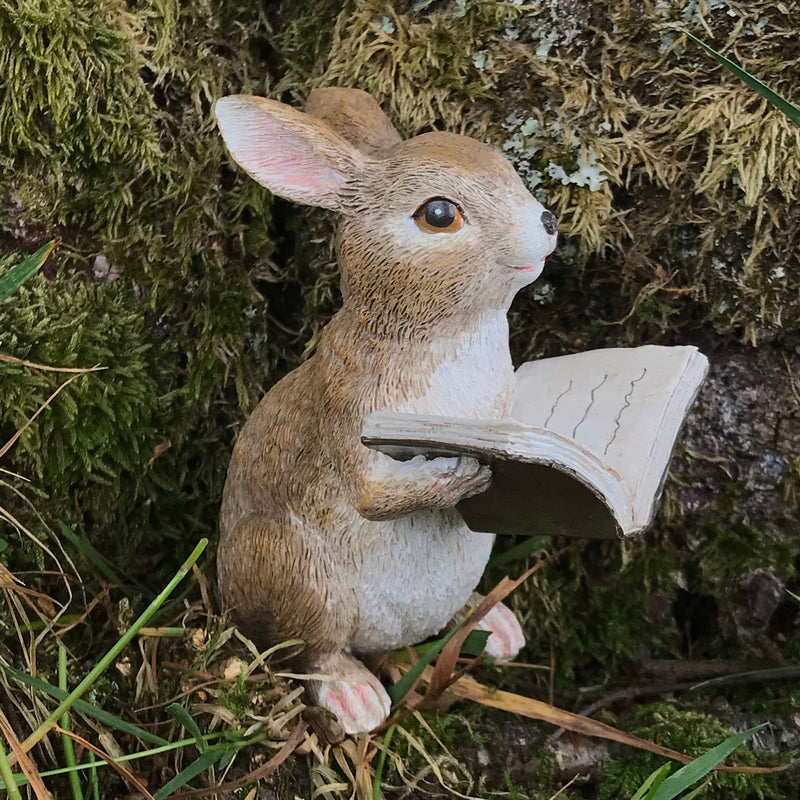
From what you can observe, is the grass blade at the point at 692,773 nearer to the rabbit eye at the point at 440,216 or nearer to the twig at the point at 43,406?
the rabbit eye at the point at 440,216

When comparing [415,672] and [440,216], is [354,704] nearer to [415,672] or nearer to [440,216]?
[415,672]

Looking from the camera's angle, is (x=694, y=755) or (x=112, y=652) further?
(x=694, y=755)

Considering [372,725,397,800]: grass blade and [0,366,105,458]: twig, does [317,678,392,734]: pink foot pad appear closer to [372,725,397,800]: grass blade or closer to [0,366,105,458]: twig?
[372,725,397,800]: grass blade

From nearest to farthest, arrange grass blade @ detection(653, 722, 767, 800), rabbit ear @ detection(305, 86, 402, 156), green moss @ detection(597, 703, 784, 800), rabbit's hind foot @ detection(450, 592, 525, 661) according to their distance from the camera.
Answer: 1. grass blade @ detection(653, 722, 767, 800)
2. rabbit ear @ detection(305, 86, 402, 156)
3. green moss @ detection(597, 703, 784, 800)
4. rabbit's hind foot @ detection(450, 592, 525, 661)

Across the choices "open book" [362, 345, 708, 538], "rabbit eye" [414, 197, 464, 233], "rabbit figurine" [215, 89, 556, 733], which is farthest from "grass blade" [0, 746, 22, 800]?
"rabbit eye" [414, 197, 464, 233]

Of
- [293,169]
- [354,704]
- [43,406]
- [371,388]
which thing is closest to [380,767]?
[354,704]

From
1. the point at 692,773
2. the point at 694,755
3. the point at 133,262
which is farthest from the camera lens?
the point at 133,262
